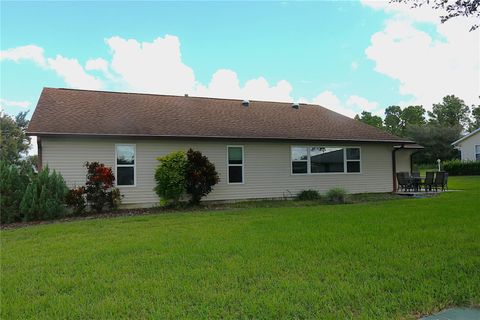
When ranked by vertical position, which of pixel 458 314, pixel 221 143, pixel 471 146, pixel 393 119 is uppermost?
pixel 393 119

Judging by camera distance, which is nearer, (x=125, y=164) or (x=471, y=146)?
(x=125, y=164)

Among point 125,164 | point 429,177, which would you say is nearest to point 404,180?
point 429,177

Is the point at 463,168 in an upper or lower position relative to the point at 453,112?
lower

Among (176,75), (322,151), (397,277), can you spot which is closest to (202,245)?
(397,277)

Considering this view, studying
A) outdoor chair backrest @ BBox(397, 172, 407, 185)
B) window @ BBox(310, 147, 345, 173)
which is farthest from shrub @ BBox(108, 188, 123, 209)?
outdoor chair backrest @ BBox(397, 172, 407, 185)

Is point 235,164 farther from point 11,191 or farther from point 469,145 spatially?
point 469,145

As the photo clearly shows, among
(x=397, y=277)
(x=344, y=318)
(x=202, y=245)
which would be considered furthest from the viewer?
(x=202, y=245)

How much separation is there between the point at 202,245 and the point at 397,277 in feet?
10.4

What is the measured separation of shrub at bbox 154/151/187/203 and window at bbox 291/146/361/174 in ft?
17.3

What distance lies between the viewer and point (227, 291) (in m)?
3.80

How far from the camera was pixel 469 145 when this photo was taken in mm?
33781

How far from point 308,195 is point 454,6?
10.0m

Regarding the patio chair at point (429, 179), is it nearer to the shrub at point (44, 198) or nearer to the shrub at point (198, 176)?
the shrub at point (198, 176)

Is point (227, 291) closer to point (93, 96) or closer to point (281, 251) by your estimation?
point (281, 251)
